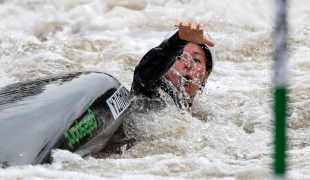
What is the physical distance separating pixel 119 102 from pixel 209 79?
2.36 m

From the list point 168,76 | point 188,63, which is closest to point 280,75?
point 168,76

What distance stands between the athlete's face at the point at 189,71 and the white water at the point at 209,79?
19 centimetres

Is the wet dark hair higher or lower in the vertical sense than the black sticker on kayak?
higher

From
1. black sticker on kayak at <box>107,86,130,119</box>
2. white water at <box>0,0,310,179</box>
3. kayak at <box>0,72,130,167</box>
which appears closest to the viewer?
kayak at <box>0,72,130,167</box>

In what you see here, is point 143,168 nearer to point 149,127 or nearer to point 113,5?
point 149,127

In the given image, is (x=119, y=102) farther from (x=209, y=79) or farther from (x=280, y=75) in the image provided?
(x=209, y=79)

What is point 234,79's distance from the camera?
519cm

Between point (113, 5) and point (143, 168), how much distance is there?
5.25 meters

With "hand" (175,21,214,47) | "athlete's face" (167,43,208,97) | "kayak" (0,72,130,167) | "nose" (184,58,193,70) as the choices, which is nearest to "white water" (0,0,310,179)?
"kayak" (0,72,130,167)

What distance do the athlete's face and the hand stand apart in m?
0.54

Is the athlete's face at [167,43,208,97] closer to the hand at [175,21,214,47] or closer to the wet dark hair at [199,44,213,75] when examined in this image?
the wet dark hair at [199,44,213,75]

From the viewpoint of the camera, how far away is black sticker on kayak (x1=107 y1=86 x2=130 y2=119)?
9.29 feet

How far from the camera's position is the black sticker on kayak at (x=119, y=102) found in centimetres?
283

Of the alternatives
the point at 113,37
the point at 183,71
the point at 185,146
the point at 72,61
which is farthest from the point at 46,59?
the point at 185,146
